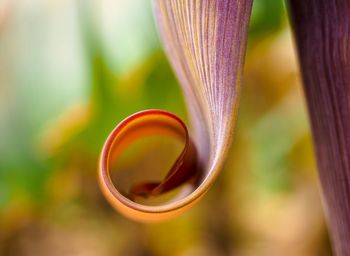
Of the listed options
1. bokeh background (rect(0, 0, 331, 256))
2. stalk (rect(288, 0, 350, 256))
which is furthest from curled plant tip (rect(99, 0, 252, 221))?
bokeh background (rect(0, 0, 331, 256))

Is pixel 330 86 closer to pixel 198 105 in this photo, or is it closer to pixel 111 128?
pixel 198 105

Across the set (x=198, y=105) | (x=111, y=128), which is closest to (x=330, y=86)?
(x=198, y=105)

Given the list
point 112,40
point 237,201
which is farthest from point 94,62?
point 237,201

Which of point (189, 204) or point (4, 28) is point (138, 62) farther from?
point (189, 204)

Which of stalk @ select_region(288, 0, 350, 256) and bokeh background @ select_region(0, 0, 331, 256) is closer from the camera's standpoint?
stalk @ select_region(288, 0, 350, 256)

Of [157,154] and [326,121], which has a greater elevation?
[326,121]

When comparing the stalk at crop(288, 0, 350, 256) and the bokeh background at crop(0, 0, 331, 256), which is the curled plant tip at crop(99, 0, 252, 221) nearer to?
the stalk at crop(288, 0, 350, 256)

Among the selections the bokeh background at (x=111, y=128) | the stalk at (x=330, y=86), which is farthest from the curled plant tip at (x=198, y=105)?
the bokeh background at (x=111, y=128)
